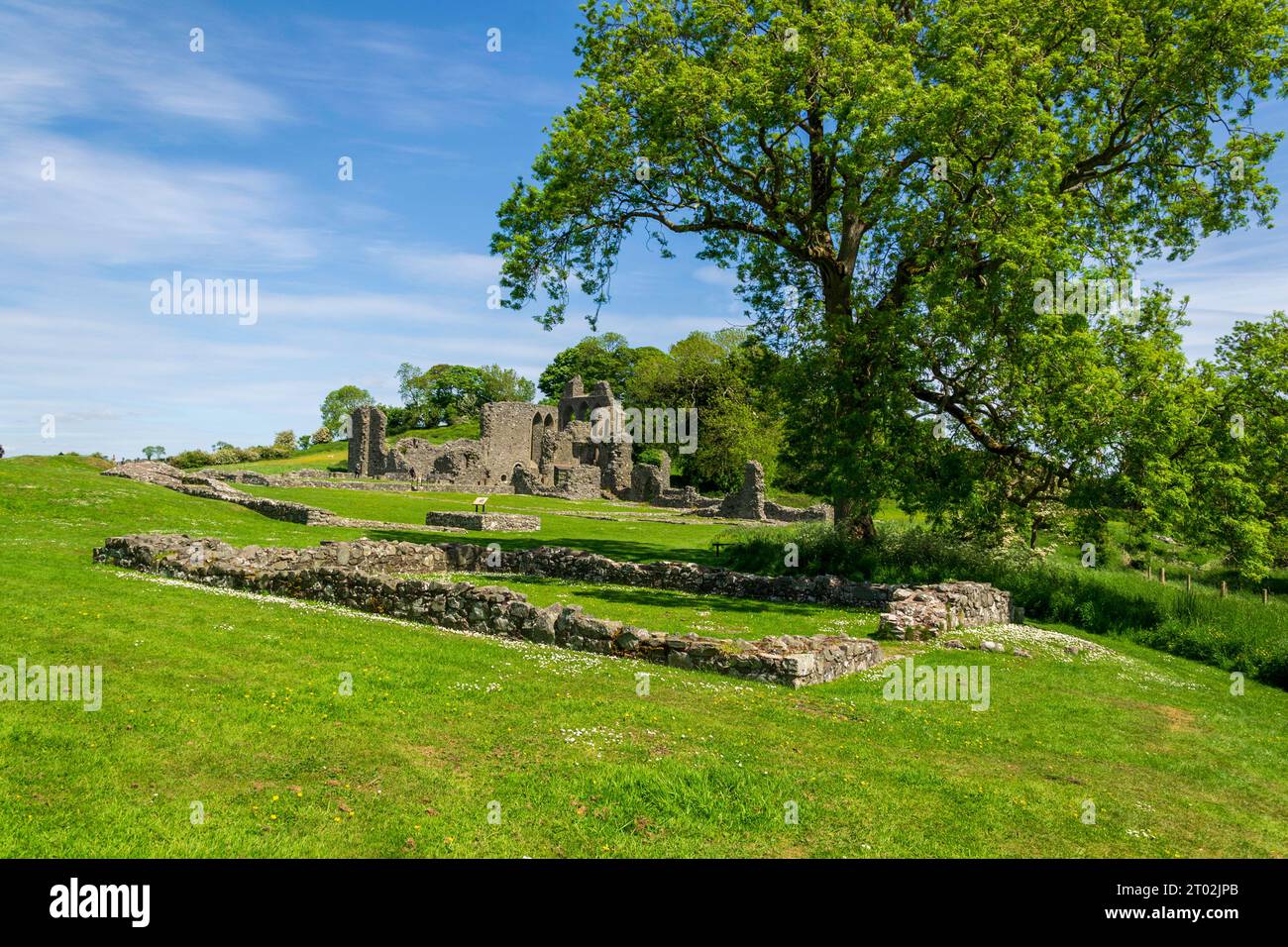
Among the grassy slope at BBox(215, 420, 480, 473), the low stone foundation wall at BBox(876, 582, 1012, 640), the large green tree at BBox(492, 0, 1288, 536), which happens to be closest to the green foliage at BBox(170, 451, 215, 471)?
the grassy slope at BBox(215, 420, 480, 473)

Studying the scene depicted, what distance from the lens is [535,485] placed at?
2731 inches

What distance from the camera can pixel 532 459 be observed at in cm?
8138

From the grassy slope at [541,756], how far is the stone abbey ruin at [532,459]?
4767 centimetres

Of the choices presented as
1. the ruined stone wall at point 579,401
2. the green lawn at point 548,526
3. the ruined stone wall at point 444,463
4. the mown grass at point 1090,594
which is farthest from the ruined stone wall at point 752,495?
the ruined stone wall at point 579,401

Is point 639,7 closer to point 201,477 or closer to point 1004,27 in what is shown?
point 1004,27

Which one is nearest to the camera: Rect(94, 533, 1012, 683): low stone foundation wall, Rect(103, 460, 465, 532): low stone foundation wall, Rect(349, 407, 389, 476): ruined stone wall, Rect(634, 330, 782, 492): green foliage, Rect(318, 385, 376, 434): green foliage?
Rect(94, 533, 1012, 683): low stone foundation wall

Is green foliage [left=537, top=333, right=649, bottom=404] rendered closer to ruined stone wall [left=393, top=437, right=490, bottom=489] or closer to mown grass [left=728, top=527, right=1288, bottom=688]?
ruined stone wall [left=393, top=437, right=490, bottom=489]

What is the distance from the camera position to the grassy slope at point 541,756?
23.6ft

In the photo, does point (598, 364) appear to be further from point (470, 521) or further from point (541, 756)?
point (541, 756)

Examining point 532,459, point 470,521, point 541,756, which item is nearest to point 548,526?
point 470,521

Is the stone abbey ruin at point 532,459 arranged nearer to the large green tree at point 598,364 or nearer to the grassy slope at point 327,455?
the grassy slope at point 327,455

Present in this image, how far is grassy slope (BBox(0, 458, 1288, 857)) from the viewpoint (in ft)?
23.6

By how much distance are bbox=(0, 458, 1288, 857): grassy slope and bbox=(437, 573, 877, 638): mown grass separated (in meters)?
4.03

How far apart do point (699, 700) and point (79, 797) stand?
292 inches
